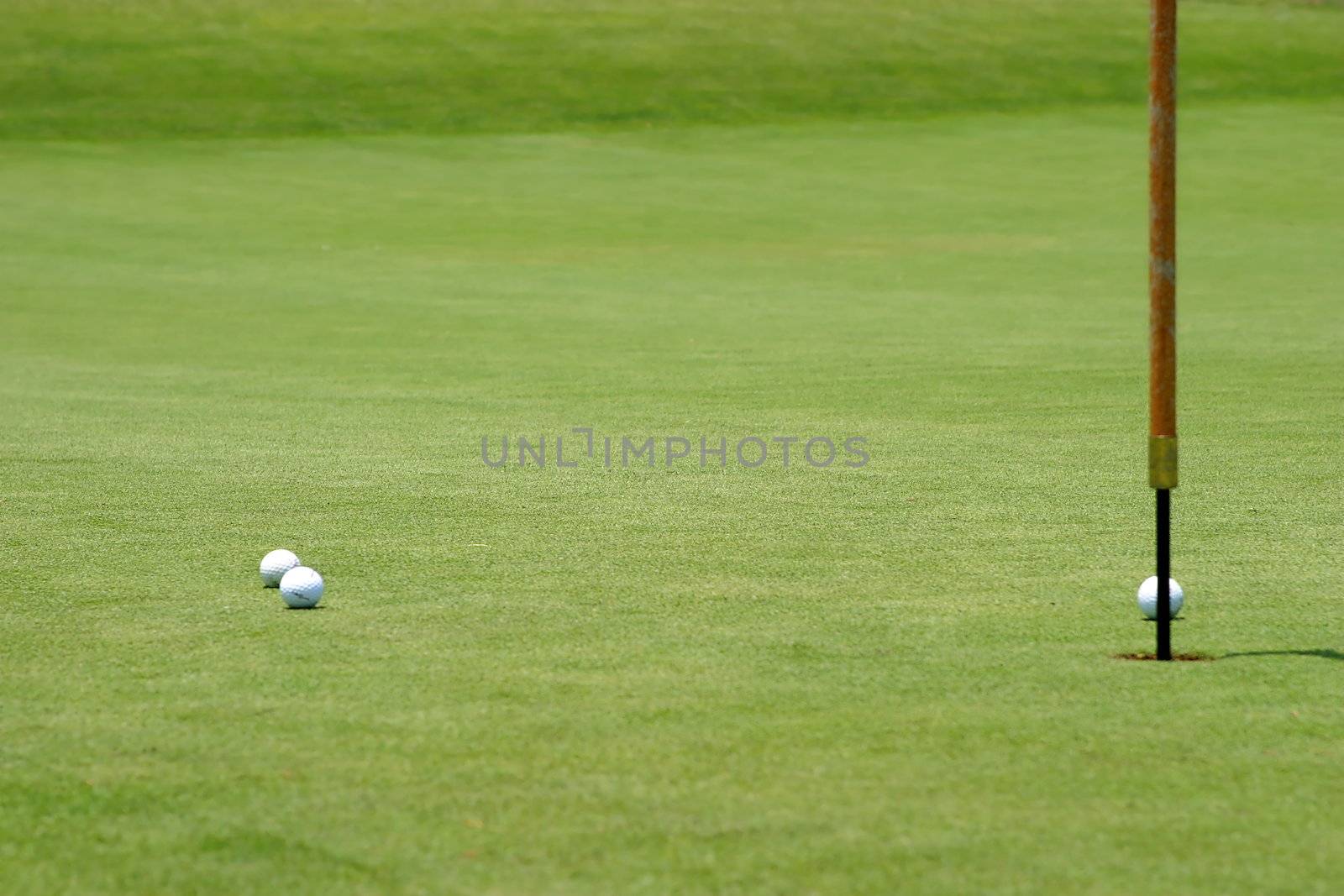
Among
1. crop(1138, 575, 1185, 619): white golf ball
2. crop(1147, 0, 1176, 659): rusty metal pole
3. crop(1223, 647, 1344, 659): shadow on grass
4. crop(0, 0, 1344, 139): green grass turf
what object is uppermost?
crop(0, 0, 1344, 139): green grass turf

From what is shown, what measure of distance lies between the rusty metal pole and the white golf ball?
0.47m

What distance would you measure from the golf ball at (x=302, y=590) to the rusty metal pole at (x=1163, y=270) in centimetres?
362

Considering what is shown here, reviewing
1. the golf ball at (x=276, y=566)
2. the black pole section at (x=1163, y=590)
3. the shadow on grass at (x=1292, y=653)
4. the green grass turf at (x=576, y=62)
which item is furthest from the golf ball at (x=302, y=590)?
the green grass turf at (x=576, y=62)

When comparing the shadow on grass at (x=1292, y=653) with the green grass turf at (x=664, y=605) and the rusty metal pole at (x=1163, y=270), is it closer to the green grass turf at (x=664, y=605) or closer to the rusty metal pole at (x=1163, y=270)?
the green grass turf at (x=664, y=605)

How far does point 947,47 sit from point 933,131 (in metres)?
6.95

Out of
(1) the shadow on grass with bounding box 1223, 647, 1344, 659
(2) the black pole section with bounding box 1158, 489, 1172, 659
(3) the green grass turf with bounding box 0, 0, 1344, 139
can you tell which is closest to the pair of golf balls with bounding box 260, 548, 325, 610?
(2) the black pole section with bounding box 1158, 489, 1172, 659

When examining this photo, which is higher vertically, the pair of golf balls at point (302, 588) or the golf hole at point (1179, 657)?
the pair of golf balls at point (302, 588)

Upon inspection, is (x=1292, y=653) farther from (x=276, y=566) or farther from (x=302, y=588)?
(x=276, y=566)

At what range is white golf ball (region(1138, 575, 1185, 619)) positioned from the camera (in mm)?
7777

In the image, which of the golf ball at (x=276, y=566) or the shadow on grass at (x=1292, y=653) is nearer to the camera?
the shadow on grass at (x=1292, y=653)

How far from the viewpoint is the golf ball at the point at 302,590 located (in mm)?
8320

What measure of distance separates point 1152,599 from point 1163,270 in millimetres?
1466

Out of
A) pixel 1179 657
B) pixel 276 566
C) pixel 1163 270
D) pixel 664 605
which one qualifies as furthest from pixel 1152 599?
pixel 276 566

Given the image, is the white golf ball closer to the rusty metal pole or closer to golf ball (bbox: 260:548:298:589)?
the rusty metal pole
